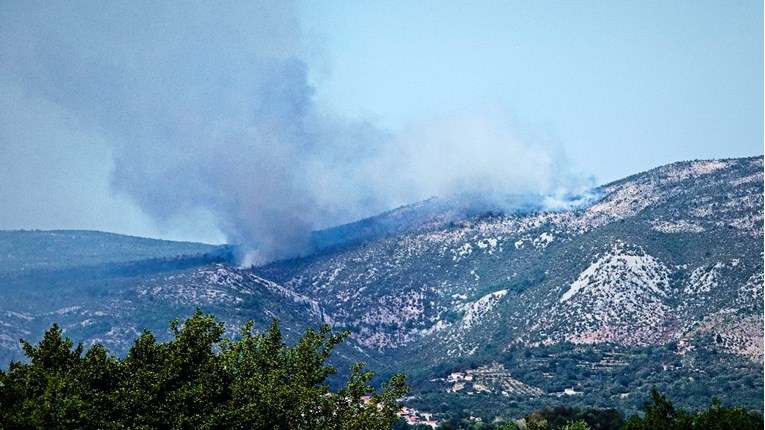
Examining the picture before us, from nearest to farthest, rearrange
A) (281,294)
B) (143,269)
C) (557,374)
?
(557,374) → (281,294) → (143,269)

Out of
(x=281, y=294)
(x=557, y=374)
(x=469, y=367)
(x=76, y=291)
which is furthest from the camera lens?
(x=281, y=294)

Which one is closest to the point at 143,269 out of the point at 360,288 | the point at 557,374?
the point at 360,288

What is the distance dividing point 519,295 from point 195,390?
9391 cm

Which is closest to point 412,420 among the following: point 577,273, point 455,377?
point 455,377

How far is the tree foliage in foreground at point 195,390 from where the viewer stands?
117 ft

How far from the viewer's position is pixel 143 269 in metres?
147

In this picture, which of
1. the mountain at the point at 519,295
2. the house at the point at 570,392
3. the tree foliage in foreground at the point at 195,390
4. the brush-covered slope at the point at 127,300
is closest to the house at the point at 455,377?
the mountain at the point at 519,295

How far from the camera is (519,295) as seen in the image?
12694cm

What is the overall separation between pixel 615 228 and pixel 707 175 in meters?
19.8

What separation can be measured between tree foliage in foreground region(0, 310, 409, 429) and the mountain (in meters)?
62.7

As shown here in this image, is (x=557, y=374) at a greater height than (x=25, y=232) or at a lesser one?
lesser

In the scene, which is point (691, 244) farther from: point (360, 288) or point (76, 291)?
point (76, 291)

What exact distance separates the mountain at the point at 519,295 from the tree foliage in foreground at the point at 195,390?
206 feet

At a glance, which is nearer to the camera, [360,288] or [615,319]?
[615,319]
